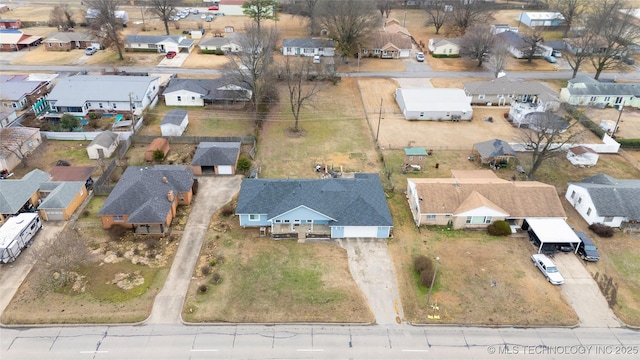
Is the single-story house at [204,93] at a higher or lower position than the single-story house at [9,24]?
lower

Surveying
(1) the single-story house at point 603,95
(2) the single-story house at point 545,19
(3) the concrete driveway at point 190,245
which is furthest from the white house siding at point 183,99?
(2) the single-story house at point 545,19

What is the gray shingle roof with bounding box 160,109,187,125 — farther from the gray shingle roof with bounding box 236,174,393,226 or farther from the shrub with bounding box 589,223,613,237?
the shrub with bounding box 589,223,613,237

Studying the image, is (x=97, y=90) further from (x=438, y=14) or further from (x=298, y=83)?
(x=438, y=14)

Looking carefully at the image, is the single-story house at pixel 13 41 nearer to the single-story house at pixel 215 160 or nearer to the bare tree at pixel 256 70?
the bare tree at pixel 256 70

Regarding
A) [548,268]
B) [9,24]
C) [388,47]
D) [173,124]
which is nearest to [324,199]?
[548,268]

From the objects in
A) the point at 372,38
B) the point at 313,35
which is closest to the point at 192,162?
the point at 372,38

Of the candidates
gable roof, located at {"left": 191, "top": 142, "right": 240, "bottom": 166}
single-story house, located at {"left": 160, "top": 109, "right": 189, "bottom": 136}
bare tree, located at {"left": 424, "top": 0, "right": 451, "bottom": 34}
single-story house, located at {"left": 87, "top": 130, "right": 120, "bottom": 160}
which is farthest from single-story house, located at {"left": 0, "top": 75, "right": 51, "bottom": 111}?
bare tree, located at {"left": 424, "top": 0, "right": 451, "bottom": 34}
